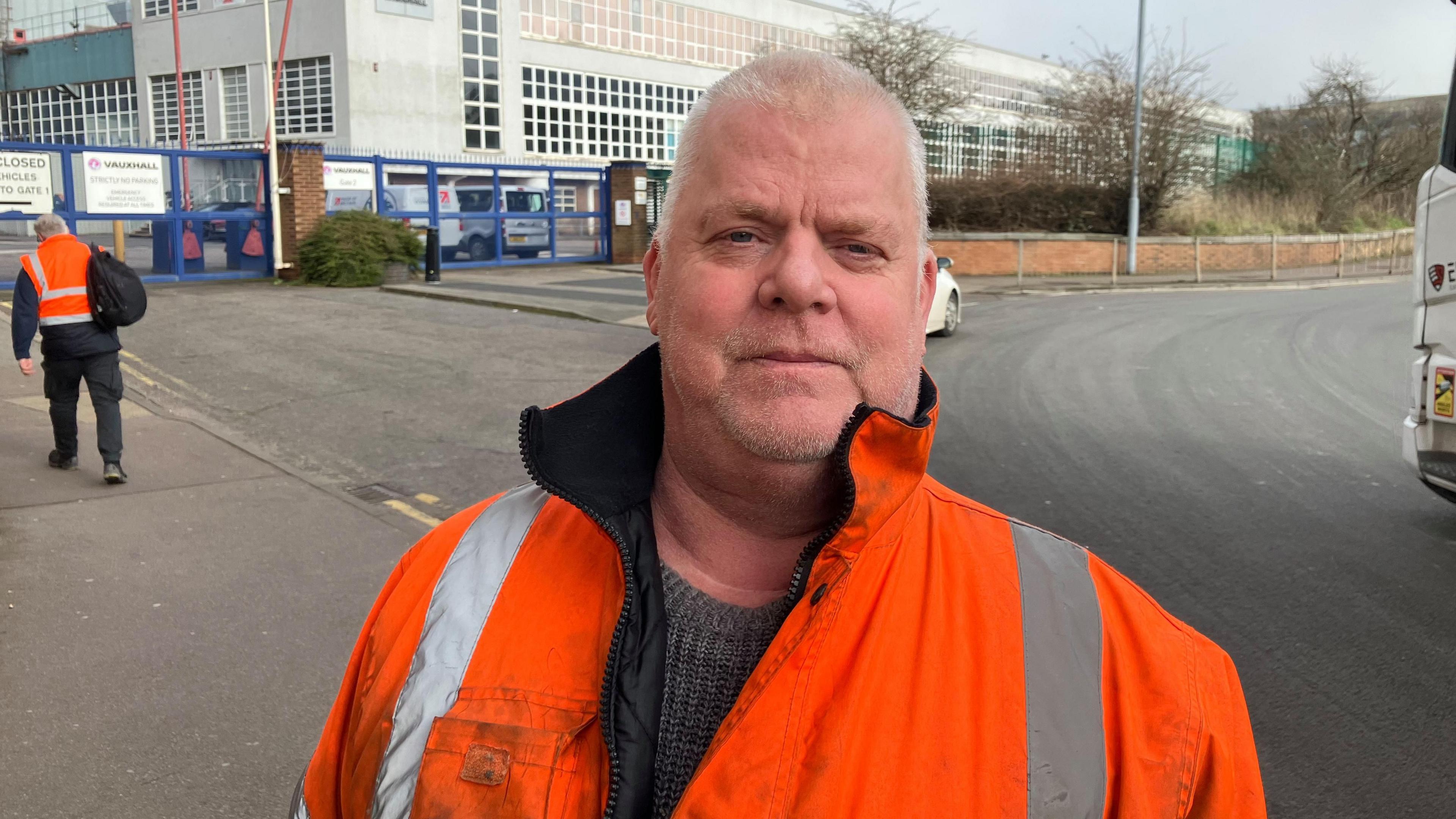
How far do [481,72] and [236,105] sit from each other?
948 cm

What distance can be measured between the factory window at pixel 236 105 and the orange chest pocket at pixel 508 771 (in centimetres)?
4738

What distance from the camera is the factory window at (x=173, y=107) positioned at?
45.6 metres

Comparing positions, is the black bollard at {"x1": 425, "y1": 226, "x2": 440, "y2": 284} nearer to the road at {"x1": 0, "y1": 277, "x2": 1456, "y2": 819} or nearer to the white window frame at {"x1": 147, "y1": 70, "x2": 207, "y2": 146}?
the road at {"x1": 0, "y1": 277, "x2": 1456, "y2": 819}

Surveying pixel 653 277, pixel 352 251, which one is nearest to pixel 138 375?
pixel 352 251

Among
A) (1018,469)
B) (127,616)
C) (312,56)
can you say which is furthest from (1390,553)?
(312,56)

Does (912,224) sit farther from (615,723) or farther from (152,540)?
(152,540)

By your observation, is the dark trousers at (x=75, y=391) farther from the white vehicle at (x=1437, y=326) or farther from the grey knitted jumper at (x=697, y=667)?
the white vehicle at (x=1437, y=326)

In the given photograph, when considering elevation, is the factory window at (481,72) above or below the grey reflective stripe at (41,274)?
above

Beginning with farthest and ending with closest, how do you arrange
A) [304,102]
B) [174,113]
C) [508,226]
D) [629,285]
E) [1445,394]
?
[174,113]
[304,102]
[508,226]
[629,285]
[1445,394]

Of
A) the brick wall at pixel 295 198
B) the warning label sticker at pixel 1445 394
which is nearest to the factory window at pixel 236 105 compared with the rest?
the brick wall at pixel 295 198

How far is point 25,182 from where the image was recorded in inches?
734

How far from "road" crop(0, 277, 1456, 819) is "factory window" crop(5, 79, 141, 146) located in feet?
125

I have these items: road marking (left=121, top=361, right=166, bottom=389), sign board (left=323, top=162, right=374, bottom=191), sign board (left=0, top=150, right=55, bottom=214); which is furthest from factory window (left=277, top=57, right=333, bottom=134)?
road marking (left=121, top=361, right=166, bottom=389)

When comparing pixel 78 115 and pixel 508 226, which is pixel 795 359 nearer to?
pixel 508 226
